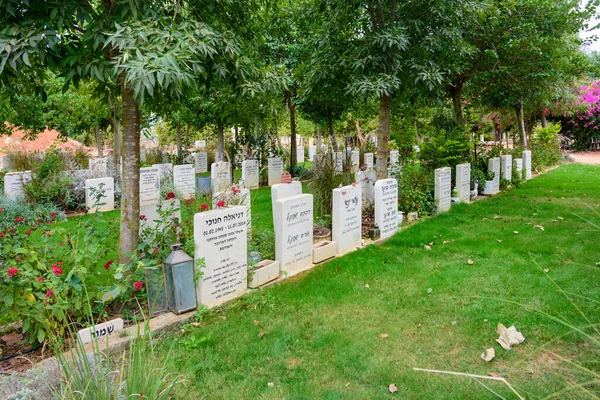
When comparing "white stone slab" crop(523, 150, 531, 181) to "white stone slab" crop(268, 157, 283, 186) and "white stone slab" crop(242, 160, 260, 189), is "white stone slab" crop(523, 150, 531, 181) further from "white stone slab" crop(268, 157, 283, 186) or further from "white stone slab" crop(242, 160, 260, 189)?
"white stone slab" crop(242, 160, 260, 189)

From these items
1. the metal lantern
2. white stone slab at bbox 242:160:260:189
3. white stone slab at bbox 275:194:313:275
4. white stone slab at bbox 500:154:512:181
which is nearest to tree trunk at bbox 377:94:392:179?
white stone slab at bbox 275:194:313:275

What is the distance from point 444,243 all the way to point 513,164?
9.34 m

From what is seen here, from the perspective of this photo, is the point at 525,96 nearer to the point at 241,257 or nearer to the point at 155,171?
the point at 155,171

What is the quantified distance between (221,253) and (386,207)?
3765mm

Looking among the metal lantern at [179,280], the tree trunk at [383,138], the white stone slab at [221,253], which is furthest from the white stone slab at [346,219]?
the metal lantern at [179,280]

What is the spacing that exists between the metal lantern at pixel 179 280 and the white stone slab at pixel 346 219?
277 centimetres

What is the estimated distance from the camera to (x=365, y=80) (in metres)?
7.76

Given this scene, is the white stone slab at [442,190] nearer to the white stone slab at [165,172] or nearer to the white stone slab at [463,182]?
the white stone slab at [463,182]

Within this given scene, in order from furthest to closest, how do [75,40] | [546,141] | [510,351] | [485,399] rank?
1. [546,141]
2. [75,40]
3. [510,351]
4. [485,399]

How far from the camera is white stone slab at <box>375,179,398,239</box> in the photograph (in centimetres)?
759

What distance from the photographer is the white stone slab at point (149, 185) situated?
10.7 metres

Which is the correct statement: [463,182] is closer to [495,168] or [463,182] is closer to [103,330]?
[495,168]

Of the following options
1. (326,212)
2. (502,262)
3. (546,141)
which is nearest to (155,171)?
(326,212)

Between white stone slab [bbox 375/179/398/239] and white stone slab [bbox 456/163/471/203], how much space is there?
10.7ft
